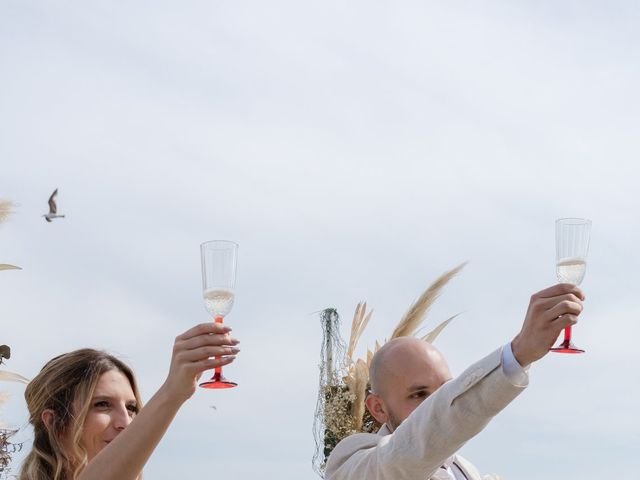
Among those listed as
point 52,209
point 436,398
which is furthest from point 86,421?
point 52,209

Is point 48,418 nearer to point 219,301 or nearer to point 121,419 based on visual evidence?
point 121,419

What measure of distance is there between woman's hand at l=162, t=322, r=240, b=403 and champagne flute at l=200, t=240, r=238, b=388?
0.13 metres

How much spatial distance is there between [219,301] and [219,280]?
0.09 m

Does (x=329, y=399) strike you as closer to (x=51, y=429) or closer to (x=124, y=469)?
(x=51, y=429)

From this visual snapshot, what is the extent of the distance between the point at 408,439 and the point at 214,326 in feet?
3.22

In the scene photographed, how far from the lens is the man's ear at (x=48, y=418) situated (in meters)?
5.56

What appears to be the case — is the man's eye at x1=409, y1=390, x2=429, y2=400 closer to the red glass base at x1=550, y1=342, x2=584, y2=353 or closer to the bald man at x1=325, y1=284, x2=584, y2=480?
the bald man at x1=325, y1=284, x2=584, y2=480

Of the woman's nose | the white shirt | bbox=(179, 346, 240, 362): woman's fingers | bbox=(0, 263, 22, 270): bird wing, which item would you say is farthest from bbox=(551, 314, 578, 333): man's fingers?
bbox=(0, 263, 22, 270): bird wing

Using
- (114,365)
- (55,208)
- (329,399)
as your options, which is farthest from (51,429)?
(55,208)

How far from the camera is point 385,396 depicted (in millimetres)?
5770

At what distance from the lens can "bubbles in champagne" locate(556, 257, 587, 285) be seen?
457cm

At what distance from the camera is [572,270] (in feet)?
15.0

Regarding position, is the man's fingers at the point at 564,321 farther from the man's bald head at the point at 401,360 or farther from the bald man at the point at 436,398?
the man's bald head at the point at 401,360

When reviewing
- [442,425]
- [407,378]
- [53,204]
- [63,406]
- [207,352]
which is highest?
[53,204]
